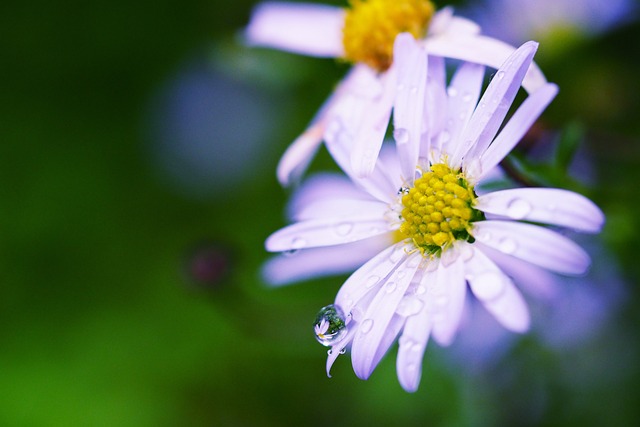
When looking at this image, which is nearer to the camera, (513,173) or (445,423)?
(513,173)

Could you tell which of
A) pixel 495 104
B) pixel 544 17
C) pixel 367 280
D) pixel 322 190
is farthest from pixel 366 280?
pixel 544 17

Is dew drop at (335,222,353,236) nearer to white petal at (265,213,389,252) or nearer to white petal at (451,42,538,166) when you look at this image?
white petal at (265,213,389,252)

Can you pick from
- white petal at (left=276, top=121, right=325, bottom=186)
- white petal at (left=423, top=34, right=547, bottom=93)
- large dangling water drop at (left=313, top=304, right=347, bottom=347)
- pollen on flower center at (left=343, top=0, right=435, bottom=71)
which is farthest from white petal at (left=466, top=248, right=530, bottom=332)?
pollen on flower center at (left=343, top=0, right=435, bottom=71)

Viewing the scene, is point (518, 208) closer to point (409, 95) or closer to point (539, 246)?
point (539, 246)

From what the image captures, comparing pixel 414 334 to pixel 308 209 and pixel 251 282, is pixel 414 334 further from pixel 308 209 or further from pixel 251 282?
pixel 251 282

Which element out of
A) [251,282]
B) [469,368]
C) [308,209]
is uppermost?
[308,209]

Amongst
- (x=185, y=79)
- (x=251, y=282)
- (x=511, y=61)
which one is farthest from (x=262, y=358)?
(x=511, y=61)
